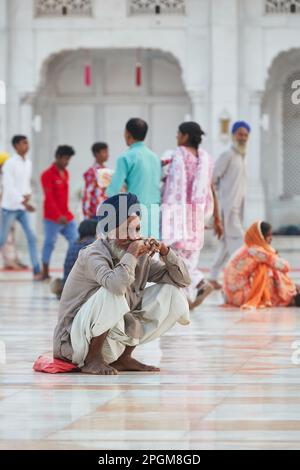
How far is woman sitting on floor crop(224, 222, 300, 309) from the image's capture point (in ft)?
37.6

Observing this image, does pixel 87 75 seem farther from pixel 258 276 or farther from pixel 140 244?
pixel 140 244

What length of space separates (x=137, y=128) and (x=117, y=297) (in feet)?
10.5

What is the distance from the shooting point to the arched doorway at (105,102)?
22328 millimetres

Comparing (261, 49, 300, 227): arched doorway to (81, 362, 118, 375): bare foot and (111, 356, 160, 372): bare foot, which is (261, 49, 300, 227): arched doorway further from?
(81, 362, 118, 375): bare foot

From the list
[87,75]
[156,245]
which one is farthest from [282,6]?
[156,245]

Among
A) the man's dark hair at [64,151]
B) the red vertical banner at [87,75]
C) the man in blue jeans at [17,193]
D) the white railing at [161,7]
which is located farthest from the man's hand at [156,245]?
the red vertical banner at [87,75]

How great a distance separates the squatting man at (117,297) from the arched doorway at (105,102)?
1507cm

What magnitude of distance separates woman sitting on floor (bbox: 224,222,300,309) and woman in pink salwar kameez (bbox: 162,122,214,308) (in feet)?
2.14

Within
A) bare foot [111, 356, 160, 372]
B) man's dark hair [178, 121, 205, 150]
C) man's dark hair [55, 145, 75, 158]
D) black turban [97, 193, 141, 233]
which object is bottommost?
bare foot [111, 356, 160, 372]

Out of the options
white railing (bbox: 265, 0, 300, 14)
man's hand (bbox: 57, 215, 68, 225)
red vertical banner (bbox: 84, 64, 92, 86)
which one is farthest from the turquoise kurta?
red vertical banner (bbox: 84, 64, 92, 86)

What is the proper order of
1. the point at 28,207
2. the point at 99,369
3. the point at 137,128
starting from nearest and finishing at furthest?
the point at 99,369 → the point at 137,128 → the point at 28,207

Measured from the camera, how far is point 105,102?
22.4m

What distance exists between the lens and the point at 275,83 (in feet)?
73.2

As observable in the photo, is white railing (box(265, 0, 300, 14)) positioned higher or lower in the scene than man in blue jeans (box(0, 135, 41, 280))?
higher
